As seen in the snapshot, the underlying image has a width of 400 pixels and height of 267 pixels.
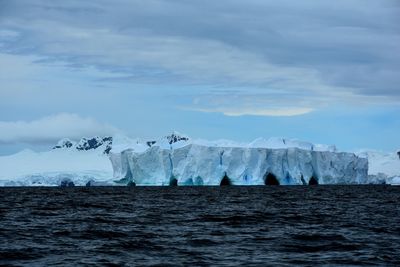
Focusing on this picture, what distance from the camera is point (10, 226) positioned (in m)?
22.9

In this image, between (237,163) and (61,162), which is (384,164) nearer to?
(237,163)

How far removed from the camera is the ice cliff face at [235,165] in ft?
257

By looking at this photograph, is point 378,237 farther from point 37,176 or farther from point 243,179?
point 37,176

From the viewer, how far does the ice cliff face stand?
7844cm

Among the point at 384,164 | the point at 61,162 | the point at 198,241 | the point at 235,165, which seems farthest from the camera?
the point at 61,162

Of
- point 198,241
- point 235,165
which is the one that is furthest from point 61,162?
point 198,241

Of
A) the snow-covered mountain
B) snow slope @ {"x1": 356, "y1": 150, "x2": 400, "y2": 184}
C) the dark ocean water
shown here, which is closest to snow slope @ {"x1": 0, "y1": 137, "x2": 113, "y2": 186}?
the snow-covered mountain

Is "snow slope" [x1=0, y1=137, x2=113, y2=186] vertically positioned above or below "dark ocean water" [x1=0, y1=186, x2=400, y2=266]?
above

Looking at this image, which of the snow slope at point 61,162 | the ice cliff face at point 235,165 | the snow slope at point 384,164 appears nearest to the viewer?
the ice cliff face at point 235,165

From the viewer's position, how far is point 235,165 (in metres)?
79.4

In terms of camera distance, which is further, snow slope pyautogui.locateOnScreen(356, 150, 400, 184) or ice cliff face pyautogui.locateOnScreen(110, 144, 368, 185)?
snow slope pyautogui.locateOnScreen(356, 150, 400, 184)

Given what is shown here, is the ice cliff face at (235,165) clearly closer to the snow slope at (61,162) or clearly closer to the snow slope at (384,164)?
the snow slope at (61,162)

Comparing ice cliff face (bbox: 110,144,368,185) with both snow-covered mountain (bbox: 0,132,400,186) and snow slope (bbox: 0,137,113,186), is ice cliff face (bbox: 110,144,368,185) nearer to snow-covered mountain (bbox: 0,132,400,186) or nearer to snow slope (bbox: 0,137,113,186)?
snow-covered mountain (bbox: 0,132,400,186)

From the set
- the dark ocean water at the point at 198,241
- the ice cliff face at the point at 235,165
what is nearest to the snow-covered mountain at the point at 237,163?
the ice cliff face at the point at 235,165
